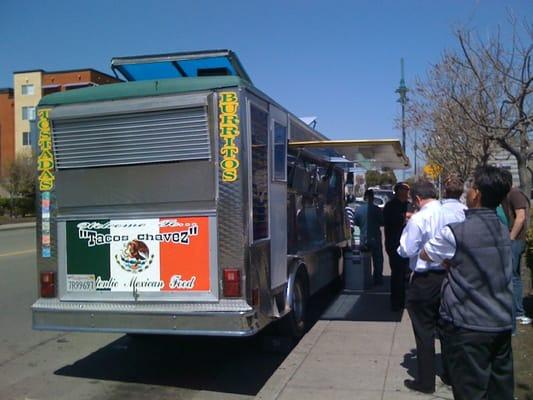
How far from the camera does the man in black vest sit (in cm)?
340

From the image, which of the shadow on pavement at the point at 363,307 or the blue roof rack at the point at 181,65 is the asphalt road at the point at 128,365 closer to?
the shadow on pavement at the point at 363,307

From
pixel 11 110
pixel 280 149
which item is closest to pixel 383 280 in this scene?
pixel 280 149

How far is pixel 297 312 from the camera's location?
7.16m

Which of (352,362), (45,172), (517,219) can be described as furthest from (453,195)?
(45,172)

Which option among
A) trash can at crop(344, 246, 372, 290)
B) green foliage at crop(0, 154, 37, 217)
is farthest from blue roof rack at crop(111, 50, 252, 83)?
green foliage at crop(0, 154, 37, 217)

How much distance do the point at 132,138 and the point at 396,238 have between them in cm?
457

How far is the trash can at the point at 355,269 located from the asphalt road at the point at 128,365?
2.85 m

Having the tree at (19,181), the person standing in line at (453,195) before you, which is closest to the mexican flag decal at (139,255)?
the person standing in line at (453,195)

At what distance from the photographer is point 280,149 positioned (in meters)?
6.56

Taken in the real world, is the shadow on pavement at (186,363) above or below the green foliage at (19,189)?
below

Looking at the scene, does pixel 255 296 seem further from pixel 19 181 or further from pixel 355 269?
pixel 19 181

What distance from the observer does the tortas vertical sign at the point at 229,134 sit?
5.39 metres

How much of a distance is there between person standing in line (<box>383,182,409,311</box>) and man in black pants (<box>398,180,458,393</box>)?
10.6ft

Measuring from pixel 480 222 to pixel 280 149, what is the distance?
3357 mm
